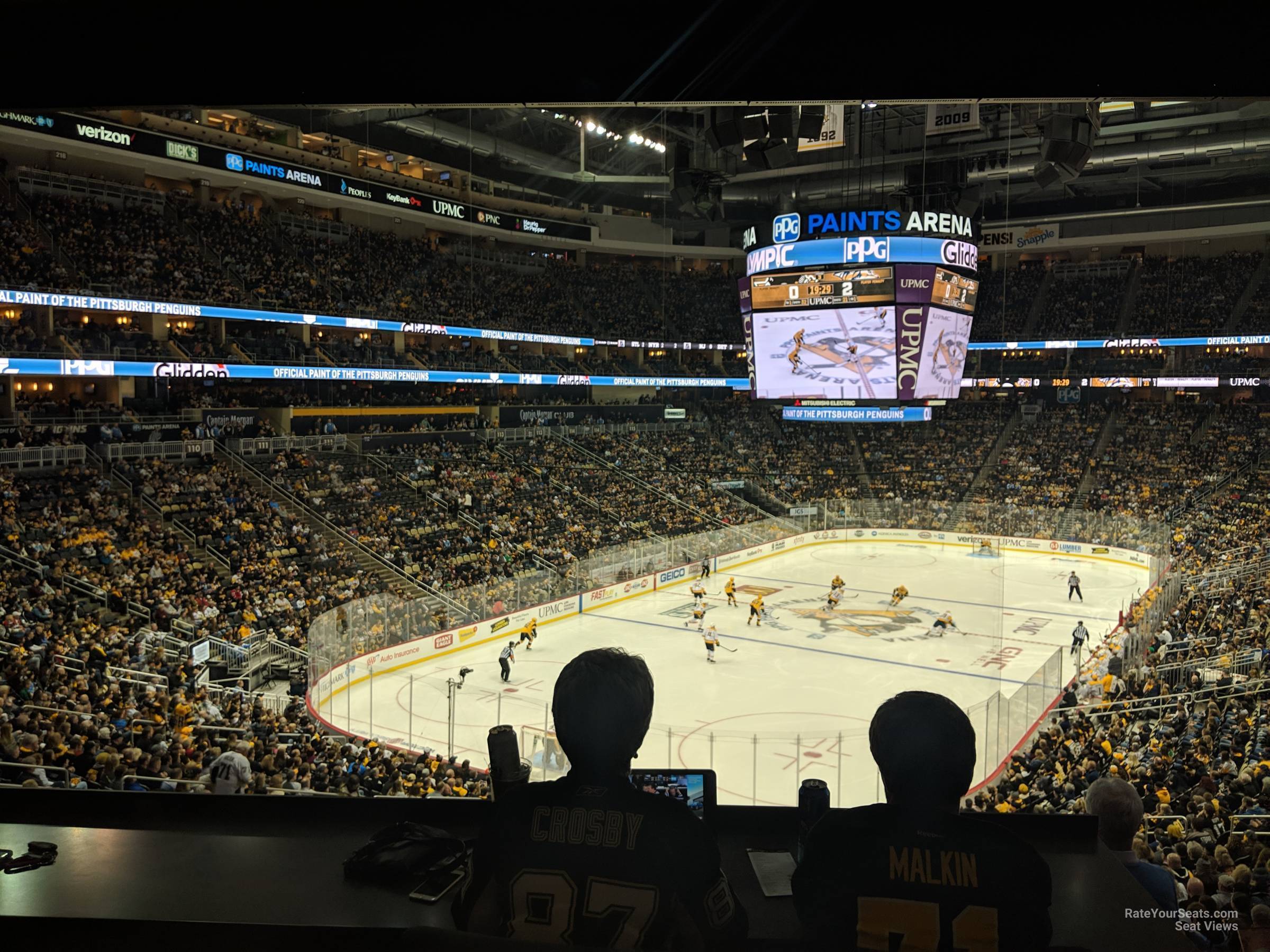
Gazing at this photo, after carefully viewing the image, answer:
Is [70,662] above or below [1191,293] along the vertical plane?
below

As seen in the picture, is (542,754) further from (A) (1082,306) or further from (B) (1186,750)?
(A) (1082,306)

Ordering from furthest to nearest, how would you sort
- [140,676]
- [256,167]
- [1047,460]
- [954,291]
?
[1047,460]
[256,167]
[954,291]
[140,676]

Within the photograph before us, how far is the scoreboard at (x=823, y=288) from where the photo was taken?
19.6m

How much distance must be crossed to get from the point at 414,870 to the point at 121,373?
25127mm

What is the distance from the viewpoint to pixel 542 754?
9.67 metres

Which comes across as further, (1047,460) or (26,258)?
(1047,460)

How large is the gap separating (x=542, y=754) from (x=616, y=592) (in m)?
15.9

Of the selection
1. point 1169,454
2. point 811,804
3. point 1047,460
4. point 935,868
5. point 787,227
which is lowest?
point 811,804

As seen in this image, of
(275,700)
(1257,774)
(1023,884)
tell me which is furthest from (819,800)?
(275,700)

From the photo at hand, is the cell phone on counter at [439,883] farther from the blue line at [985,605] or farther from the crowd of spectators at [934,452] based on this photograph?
the crowd of spectators at [934,452]

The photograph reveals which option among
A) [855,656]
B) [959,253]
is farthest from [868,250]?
[855,656]

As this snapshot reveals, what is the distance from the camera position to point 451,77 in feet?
9.70

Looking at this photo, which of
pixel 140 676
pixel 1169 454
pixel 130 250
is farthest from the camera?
pixel 1169 454

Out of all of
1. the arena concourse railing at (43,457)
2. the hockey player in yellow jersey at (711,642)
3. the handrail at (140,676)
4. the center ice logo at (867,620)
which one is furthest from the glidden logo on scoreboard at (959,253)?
the arena concourse railing at (43,457)
